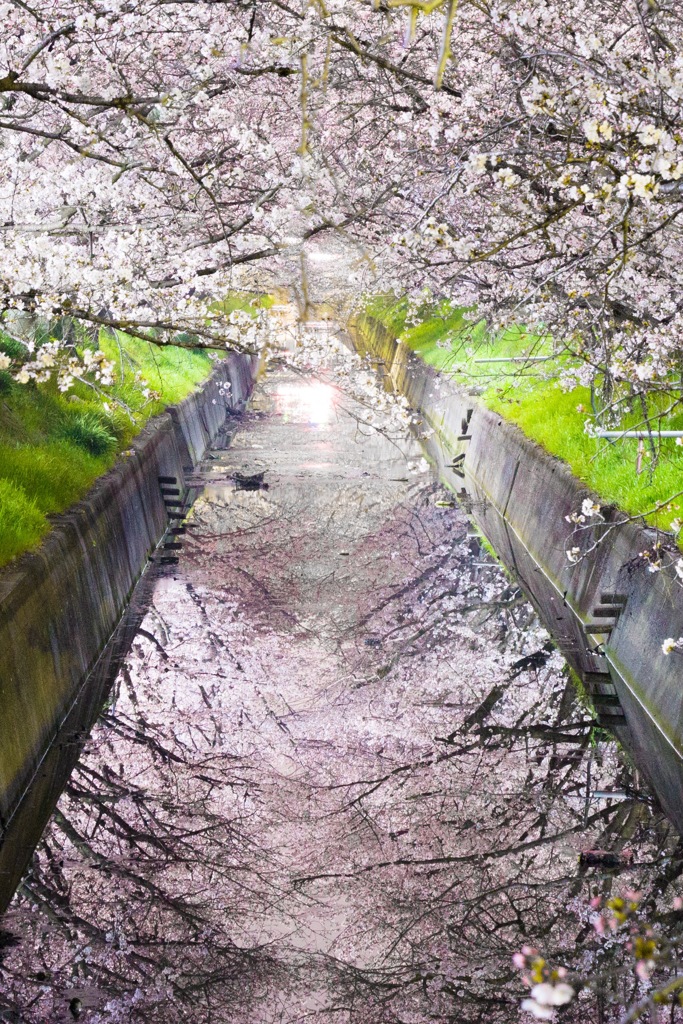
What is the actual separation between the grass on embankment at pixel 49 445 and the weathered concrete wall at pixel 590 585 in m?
5.84

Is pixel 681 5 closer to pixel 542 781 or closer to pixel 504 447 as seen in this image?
pixel 542 781

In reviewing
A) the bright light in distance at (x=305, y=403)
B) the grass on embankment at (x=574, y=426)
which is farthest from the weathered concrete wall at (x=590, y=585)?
the bright light in distance at (x=305, y=403)

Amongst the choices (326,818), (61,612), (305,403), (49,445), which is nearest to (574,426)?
(49,445)

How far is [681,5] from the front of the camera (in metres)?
9.79

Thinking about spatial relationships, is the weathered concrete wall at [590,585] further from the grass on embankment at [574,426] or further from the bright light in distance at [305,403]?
the bright light in distance at [305,403]

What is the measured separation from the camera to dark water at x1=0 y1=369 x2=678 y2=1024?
7.37 meters

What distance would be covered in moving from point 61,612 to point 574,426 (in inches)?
364

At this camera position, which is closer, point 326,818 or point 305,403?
point 326,818

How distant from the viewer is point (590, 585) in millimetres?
14250

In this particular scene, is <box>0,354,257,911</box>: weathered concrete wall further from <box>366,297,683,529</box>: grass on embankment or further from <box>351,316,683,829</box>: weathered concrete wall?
<box>351,316,683,829</box>: weathered concrete wall

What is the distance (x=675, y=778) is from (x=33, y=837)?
5931 mm

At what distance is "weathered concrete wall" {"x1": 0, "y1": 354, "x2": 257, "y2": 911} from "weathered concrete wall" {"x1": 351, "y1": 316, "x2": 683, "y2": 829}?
5863 mm

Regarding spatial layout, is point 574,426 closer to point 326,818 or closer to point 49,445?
point 49,445

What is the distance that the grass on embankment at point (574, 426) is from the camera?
41.0 ft
